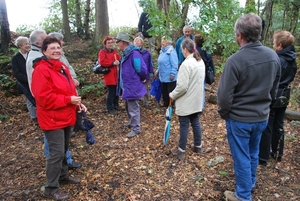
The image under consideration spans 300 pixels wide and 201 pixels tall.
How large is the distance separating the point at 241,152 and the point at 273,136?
1.56 metres

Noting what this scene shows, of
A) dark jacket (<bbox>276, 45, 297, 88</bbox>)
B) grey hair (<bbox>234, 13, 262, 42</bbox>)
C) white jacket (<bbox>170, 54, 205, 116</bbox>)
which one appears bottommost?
white jacket (<bbox>170, 54, 205, 116</bbox>)

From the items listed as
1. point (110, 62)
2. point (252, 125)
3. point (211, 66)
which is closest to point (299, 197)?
point (252, 125)

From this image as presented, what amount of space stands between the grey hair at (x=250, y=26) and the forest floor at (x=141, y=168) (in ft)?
6.93

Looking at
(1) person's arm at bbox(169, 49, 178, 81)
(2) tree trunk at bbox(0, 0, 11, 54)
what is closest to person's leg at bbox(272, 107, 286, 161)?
(1) person's arm at bbox(169, 49, 178, 81)

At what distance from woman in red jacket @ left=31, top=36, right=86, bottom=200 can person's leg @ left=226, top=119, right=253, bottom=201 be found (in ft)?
6.37

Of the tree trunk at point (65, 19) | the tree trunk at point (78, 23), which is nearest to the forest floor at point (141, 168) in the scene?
the tree trunk at point (65, 19)

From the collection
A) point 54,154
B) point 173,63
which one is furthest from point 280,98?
point 54,154

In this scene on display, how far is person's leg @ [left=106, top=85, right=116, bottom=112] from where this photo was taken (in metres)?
6.15

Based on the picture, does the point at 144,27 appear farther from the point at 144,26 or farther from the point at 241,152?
the point at 241,152

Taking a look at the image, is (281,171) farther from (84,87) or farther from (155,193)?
(84,87)

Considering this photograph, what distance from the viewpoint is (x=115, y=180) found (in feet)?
12.1

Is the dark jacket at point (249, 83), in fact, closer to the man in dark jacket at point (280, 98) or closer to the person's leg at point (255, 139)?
the person's leg at point (255, 139)

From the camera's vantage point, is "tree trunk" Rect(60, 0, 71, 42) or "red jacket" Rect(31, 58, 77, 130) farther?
"tree trunk" Rect(60, 0, 71, 42)

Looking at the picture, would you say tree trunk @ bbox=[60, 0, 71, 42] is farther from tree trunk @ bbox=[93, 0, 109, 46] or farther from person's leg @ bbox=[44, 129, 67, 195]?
person's leg @ bbox=[44, 129, 67, 195]
